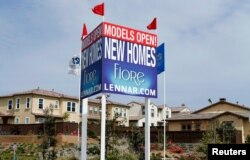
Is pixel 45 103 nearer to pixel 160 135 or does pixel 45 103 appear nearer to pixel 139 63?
pixel 160 135

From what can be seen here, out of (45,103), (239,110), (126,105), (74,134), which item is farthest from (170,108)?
(74,134)

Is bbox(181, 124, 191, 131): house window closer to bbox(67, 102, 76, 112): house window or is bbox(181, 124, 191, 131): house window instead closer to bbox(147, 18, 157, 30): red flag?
bbox(67, 102, 76, 112): house window

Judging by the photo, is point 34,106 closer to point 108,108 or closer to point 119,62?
point 108,108

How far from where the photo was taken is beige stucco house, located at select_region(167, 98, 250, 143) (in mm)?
53919

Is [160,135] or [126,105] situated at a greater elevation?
[126,105]

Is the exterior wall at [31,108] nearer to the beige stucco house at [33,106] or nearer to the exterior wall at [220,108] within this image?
the beige stucco house at [33,106]

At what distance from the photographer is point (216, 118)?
54.6 meters

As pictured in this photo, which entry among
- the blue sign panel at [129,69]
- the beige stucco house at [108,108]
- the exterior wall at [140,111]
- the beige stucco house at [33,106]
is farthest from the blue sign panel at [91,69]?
the exterior wall at [140,111]

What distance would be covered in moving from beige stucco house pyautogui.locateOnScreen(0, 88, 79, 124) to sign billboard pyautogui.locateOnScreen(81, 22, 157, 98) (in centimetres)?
4644

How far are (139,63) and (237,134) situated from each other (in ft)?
112

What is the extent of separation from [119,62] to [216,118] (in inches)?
1690

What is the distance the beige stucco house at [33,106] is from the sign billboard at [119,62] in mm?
46445

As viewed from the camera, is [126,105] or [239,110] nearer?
[239,110]

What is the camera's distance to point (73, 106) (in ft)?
217
